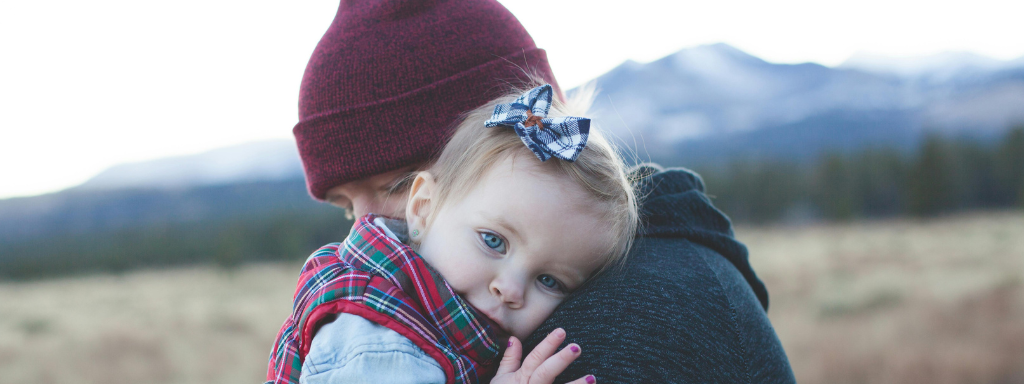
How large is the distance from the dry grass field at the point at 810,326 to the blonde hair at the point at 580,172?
6.59m

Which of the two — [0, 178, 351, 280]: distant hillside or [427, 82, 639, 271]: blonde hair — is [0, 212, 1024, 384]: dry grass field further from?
[0, 178, 351, 280]: distant hillside

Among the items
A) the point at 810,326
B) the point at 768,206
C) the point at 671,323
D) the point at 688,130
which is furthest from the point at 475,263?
the point at 688,130

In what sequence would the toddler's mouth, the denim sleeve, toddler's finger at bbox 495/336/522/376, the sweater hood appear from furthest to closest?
the sweater hood → the toddler's mouth → toddler's finger at bbox 495/336/522/376 → the denim sleeve

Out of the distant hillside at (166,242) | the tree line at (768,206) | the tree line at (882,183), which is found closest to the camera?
the distant hillside at (166,242)

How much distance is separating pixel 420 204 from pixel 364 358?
0.58 meters

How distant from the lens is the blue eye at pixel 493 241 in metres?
1.45

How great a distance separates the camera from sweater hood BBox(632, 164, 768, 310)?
1.66 meters

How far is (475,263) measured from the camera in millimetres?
1418

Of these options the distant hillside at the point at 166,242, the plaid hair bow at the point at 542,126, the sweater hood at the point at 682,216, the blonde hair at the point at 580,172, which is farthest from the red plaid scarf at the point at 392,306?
the distant hillside at the point at 166,242

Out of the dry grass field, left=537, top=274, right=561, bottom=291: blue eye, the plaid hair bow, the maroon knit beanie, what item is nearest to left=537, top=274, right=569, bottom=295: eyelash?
left=537, top=274, right=561, bottom=291: blue eye

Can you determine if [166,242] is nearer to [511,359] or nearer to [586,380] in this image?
[511,359]

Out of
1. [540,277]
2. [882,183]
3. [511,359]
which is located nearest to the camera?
[511,359]

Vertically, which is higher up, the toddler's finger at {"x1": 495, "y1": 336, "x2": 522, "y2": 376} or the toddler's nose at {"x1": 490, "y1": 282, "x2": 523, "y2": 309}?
the toddler's nose at {"x1": 490, "y1": 282, "x2": 523, "y2": 309}

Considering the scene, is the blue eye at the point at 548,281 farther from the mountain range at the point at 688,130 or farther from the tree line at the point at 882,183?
the tree line at the point at 882,183
